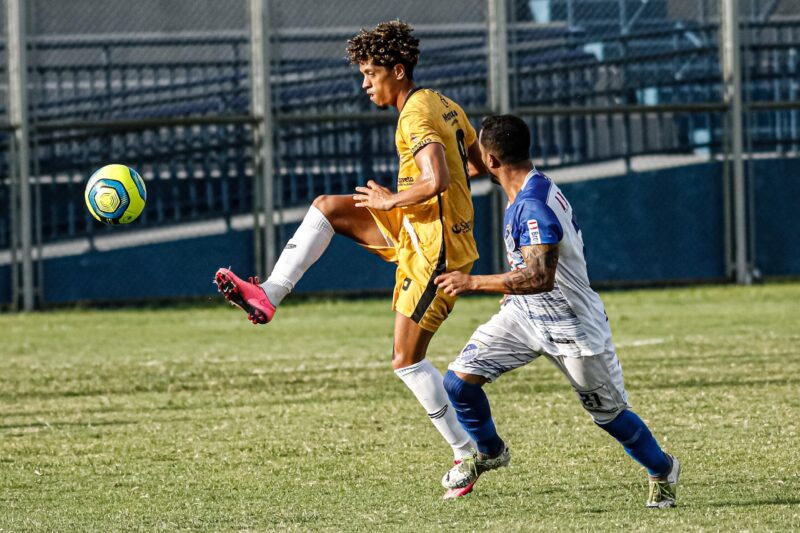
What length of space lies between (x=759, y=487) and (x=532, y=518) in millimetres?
1051

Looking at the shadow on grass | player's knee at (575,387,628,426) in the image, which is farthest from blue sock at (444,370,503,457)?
the shadow on grass

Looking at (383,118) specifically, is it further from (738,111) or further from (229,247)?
(738,111)

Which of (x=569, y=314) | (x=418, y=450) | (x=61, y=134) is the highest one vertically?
(x=61, y=134)

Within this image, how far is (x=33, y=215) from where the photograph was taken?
51.4 ft

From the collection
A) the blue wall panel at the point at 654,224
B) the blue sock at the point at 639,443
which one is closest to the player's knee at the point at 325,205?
the blue sock at the point at 639,443

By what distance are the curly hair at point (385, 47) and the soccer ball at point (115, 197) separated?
5.07 feet

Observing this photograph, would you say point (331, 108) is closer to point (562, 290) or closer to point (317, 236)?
point (317, 236)

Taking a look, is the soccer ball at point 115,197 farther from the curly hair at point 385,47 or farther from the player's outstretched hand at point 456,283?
the player's outstretched hand at point 456,283

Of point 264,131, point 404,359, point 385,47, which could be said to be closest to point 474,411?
point 404,359

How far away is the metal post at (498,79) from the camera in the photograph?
16.5 metres

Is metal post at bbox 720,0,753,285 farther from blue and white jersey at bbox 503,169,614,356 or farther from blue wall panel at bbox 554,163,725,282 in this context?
blue and white jersey at bbox 503,169,614,356

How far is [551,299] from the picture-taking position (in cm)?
499

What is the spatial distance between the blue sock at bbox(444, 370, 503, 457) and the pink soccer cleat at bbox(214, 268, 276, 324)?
85 centimetres

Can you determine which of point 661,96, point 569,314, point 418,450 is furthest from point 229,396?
point 661,96
